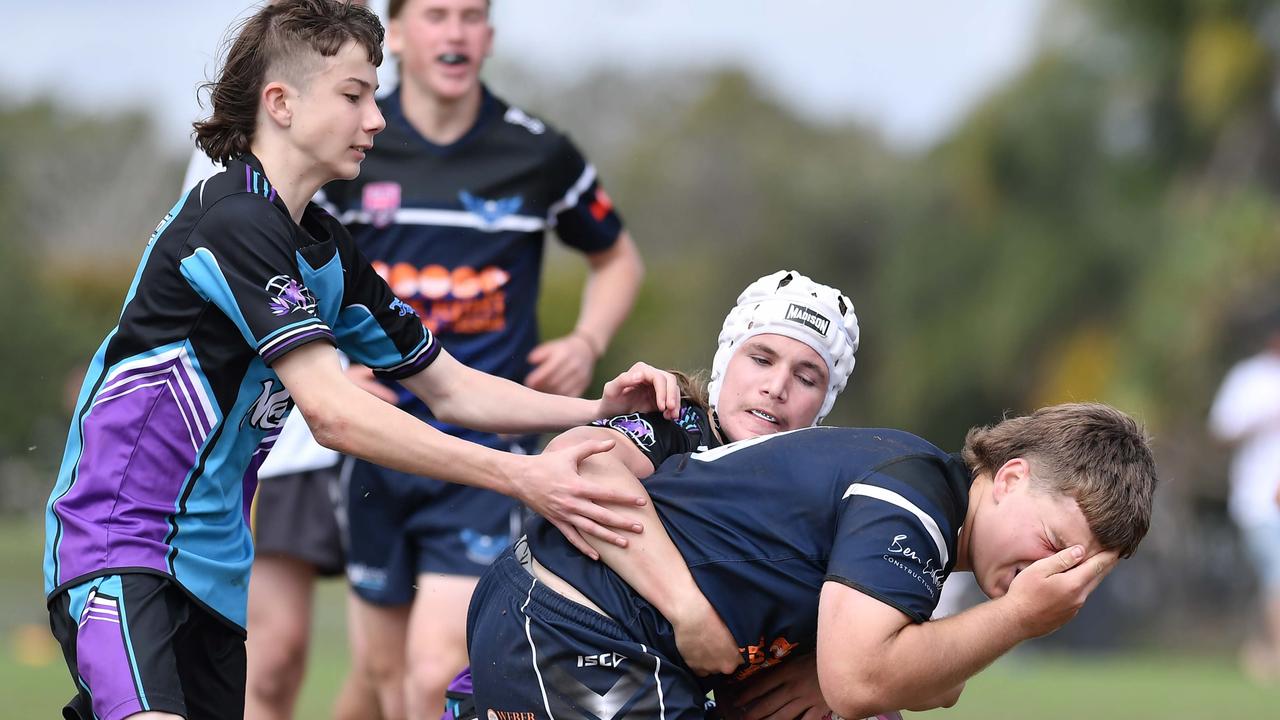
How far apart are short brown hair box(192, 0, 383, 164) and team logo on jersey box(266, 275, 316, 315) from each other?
1.38 ft

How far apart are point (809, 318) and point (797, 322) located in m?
0.03

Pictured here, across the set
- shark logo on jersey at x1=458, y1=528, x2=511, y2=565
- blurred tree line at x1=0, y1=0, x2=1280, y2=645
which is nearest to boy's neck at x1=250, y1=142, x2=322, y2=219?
shark logo on jersey at x1=458, y1=528, x2=511, y2=565

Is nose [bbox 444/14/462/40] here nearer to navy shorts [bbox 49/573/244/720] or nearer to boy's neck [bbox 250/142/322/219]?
boy's neck [bbox 250/142/322/219]

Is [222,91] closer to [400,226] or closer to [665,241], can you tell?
[400,226]

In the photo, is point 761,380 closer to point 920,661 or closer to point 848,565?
point 848,565

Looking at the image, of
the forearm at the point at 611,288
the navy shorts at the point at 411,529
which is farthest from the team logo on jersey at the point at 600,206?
the navy shorts at the point at 411,529

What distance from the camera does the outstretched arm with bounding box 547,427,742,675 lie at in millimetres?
3383

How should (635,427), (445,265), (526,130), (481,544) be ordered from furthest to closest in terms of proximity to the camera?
(526,130) < (445,265) < (481,544) < (635,427)

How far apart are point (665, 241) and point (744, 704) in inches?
1651

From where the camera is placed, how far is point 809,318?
3.89 metres

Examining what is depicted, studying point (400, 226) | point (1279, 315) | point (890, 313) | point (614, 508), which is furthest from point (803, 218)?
point (614, 508)

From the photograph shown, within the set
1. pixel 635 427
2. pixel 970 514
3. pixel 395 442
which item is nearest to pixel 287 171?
pixel 395 442

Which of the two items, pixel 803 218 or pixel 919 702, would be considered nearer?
pixel 919 702

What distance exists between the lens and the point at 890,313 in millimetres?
22828
